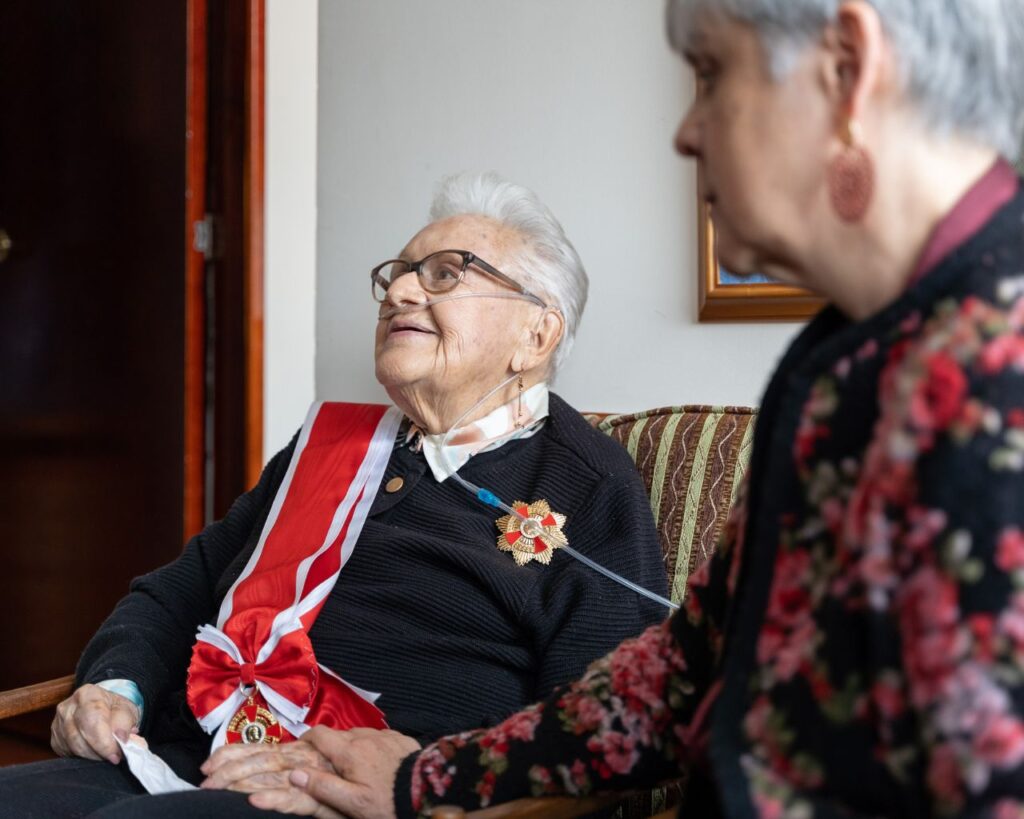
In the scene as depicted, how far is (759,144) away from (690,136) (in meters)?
0.07

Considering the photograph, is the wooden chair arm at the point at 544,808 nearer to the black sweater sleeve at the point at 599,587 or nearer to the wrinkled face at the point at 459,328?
the black sweater sleeve at the point at 599,587

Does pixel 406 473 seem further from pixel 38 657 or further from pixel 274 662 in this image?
pixel 38 657

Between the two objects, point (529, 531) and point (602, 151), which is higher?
point (602, 151)

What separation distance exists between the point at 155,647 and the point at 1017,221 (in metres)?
1.32

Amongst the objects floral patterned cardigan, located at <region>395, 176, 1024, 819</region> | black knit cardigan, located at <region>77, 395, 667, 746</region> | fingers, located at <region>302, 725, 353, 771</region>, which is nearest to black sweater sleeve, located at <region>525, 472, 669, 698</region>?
black knit cardigan, located at <region>77, 395, 667, 746</region>

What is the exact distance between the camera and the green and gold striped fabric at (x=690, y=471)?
163cm

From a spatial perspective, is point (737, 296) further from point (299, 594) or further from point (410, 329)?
point (299, 594)

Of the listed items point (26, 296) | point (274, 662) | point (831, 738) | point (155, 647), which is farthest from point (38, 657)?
point (831, 738)

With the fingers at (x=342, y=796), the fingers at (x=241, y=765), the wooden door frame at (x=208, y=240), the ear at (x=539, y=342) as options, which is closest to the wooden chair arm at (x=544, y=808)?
the fingers at (x=342, y=796)

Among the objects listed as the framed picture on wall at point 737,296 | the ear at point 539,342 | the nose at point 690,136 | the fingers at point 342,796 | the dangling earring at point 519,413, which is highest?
the nose at point 690,136

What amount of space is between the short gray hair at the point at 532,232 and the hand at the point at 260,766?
0.82 metres

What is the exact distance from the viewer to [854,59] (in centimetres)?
68

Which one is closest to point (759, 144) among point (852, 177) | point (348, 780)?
point (852, 177)

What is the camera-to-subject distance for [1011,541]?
574mm
